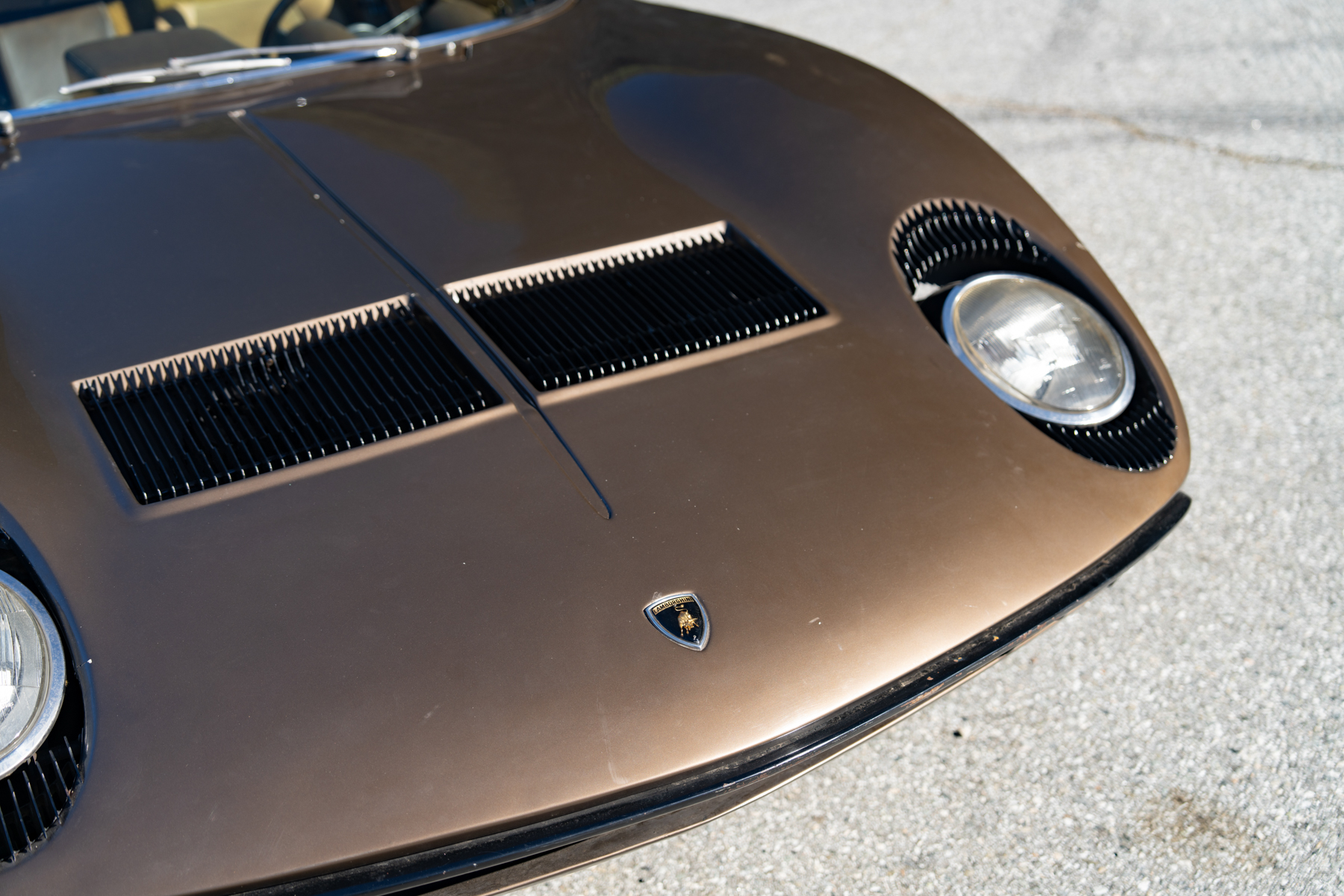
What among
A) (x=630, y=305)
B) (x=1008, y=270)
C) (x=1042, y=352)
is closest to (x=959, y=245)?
(x=1008, y=270)

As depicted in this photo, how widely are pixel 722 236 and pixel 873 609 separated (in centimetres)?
87

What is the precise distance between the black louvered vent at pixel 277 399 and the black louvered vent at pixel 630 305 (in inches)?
4.5

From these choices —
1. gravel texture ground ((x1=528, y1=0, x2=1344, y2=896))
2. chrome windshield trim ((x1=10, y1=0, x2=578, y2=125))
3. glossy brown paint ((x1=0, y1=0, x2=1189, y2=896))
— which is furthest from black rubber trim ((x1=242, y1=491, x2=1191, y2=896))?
chrome windshield trim ((x1=10, y1=0, x2=578, y2=125))

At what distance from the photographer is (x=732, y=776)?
1.26m

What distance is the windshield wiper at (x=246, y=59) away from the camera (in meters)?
1.99

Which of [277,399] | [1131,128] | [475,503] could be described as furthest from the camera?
[1131,128]

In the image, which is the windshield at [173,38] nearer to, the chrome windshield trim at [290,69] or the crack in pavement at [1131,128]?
the chrome windshield trim at [290,69]

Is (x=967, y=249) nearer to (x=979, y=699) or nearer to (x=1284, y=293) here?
(x=979, y=699)

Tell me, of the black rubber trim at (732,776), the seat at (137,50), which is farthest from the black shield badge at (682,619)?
the seat at (137,50)

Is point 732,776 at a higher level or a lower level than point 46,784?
lower

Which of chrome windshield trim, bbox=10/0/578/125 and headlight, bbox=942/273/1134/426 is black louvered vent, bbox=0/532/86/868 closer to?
chrome windshield trim, bbox=10/0/578/125

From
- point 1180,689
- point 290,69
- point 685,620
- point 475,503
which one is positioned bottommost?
point 1180,689

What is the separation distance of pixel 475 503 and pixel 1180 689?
5.29 ft

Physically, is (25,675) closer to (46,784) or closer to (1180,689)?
(46,784)
